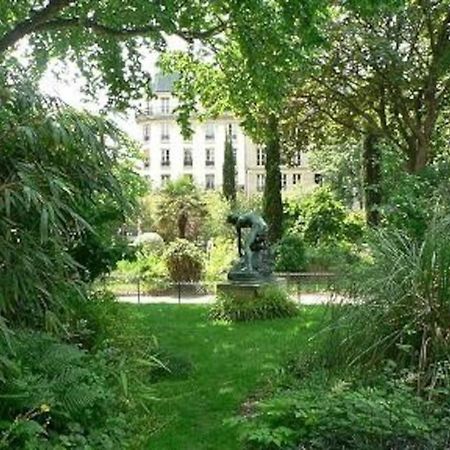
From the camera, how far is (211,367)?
747 centimetres

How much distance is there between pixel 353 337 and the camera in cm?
557

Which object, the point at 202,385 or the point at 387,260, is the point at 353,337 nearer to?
the point at 387,260

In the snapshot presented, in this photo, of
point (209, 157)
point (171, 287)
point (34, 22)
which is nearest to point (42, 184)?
point (34, 22)

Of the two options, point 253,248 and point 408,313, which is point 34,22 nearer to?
point 253,248

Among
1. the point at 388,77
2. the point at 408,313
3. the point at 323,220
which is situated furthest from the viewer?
the point at 323,220

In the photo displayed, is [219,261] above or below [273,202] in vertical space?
below

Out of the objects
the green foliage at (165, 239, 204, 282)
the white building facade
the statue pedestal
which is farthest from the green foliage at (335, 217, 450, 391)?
the white building facade

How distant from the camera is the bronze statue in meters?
12.3

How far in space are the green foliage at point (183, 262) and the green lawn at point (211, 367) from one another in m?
5.06

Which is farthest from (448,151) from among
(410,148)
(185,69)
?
(185,69)

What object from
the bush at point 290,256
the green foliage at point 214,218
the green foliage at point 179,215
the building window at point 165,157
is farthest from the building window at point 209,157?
the bush at point 290,256

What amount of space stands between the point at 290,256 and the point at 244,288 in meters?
8.19

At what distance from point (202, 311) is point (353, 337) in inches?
274

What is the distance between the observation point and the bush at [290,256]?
1961 centimetres
